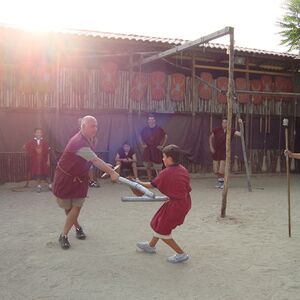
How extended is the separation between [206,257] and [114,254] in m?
1.07

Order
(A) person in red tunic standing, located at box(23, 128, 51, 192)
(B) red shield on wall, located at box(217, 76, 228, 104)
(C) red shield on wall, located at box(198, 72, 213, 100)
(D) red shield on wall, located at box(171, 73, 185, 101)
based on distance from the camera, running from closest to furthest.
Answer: (A) person in red tunic standing, located at box(23, 128, 51, 192) < (D) red shield on wall, located at box(171, 73, 185, 101) < (C) red shield on wall, located at box(198, 72, 213, 100) < (B) red shield on wall, located at box(217, 76, 228, 104)

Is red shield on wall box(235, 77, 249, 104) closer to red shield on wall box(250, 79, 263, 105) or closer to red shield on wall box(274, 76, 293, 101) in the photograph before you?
red shield on wall box(250, 79, 263, 105)

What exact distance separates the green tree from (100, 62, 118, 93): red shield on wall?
6.21 metres

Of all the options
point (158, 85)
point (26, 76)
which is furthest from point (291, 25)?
point (26, 76)

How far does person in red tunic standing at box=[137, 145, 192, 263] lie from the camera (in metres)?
4.55

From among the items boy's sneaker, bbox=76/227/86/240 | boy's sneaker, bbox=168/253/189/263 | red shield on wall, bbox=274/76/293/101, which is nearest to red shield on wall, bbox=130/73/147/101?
red shield on wall, bbox=274/76/293/101

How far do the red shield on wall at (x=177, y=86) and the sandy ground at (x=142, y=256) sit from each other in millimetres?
4543

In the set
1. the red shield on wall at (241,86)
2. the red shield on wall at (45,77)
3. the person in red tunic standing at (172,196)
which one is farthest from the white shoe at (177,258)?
the red shield on wall at (241,86)

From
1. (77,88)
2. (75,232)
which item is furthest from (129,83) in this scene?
(75,232)

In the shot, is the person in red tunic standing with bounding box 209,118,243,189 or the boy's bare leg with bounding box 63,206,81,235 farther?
the person in red tunic standing with bounding box 209,118,243,189

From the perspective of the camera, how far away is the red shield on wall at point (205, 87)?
12187 mm

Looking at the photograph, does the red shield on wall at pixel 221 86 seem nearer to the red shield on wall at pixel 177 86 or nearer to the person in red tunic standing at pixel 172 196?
the red shield on wall at pixel 177 86

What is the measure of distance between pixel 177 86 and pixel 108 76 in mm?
2077

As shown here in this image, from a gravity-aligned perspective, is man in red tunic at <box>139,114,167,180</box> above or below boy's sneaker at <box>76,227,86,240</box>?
above
